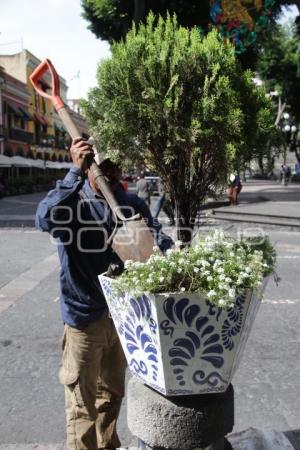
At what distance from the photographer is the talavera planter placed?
74.8 inches

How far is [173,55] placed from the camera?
2180 millimetres

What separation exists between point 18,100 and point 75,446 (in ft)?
151

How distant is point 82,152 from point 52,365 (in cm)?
282

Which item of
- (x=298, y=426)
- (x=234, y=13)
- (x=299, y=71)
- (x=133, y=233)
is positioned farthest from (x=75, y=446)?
(x=299, y=71)

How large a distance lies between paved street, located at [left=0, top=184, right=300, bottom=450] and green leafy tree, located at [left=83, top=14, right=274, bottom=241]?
176 centimetres

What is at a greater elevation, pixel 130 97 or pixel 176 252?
pixel 130 97

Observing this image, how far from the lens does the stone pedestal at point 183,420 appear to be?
2.11 m

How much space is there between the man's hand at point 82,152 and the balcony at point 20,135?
139 ft

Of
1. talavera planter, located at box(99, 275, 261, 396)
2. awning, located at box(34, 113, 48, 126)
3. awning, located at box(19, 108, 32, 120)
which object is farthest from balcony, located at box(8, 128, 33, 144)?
talavera planter, located at box(99, 275, 261, 396)

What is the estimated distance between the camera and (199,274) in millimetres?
1897

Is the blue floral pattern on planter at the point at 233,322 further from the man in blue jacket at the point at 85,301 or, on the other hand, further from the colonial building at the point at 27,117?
the colonial building at the point at 27,117

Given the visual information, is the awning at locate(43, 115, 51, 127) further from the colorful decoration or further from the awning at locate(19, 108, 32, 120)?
the colorful decoration

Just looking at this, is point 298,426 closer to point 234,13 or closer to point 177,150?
point 177,150

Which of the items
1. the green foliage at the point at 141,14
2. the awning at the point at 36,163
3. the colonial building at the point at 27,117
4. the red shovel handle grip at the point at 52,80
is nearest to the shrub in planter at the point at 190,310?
the red shovel handle grip at the point at 52,80
